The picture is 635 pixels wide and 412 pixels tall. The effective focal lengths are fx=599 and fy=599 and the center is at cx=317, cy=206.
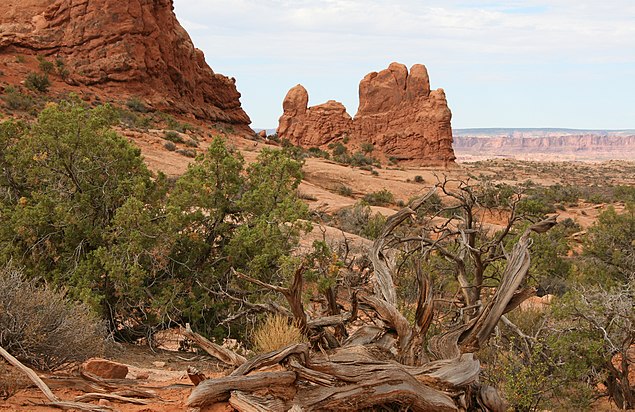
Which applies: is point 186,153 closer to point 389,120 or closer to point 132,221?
point 132,221

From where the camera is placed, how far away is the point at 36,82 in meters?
34.4

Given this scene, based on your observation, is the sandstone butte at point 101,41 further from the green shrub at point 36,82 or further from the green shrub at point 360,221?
the green shrub at point 360,221

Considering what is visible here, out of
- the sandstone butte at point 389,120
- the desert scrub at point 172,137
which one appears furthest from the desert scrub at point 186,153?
the sandstone butte at point 389,120

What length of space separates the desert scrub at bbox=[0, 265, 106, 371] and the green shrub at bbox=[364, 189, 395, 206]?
25.6 metres

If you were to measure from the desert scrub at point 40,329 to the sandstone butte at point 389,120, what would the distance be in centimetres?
5811

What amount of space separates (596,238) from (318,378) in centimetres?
1293

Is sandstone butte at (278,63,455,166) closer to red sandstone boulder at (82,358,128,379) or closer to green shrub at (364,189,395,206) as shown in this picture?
green shrub at (364,189,395,206)

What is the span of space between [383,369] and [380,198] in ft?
88.8

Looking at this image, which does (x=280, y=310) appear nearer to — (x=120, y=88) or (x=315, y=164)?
(x=315, y=164)

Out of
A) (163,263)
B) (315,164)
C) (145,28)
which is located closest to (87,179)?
(163,263)

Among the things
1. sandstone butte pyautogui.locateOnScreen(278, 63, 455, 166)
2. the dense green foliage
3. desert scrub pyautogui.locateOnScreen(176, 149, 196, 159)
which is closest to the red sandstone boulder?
the dense green foliage

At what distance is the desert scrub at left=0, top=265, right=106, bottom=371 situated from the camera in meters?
5.25

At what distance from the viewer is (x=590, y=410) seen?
314 inches

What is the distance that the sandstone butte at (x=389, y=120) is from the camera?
63.3 m
